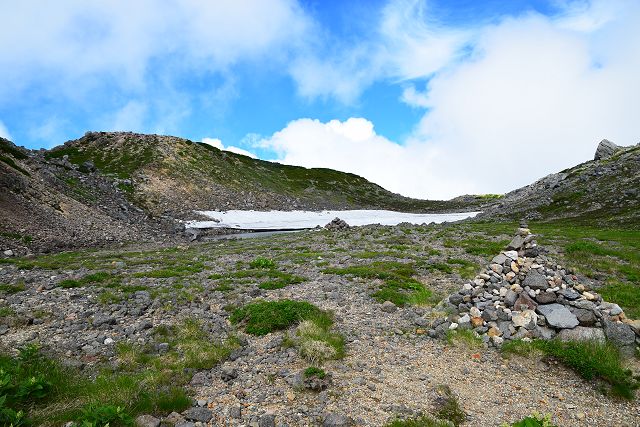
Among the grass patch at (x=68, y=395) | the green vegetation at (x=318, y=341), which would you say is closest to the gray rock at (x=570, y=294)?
the green vegetation at (x=318, y=341)

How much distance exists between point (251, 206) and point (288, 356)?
252 feet

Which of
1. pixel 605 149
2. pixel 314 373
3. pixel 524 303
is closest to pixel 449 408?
pixel 314 373

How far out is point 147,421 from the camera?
27.3ft

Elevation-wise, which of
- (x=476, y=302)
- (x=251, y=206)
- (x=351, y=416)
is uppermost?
(x=251, y=206)

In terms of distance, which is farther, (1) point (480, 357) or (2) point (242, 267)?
(2) point (242, 267)

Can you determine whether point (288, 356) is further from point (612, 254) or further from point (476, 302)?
point (612, 254)

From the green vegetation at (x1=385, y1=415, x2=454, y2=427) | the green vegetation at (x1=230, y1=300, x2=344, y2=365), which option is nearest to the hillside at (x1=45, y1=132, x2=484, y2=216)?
the green vegetation at (x1=230, y1=300, x2=344, y2=365)

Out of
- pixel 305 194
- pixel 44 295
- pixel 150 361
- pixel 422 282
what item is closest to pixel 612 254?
pixel 422 282

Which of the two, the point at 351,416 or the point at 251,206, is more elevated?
the point at 251,206

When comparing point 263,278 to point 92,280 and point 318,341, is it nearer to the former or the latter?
point 92,280

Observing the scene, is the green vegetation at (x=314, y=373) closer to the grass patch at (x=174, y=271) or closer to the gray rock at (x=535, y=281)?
the gray rock at (x=535, y=281)

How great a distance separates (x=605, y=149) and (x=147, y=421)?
16351 cm

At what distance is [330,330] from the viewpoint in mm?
14219

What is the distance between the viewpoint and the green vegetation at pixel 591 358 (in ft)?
34.4
